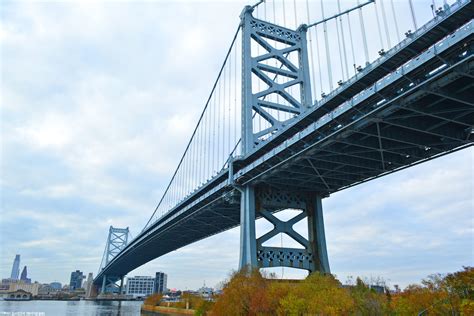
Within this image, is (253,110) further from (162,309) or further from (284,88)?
(162,309)

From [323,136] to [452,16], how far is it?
8447 mm

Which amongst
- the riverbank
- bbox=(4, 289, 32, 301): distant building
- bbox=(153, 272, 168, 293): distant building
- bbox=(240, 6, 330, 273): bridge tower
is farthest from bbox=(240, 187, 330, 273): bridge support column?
bbox=(153, 272, 168, 293): distant building

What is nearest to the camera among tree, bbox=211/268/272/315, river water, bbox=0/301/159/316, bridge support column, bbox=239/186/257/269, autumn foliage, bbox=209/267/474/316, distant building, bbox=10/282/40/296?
autumn foliage, bbox=209/267/474/316

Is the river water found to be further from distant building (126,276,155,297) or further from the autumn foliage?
distant building (126,276,155,297)

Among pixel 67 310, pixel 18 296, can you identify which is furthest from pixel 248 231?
pixel 18 296

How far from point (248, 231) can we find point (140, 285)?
6857 inches

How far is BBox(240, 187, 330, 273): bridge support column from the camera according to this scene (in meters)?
28.3

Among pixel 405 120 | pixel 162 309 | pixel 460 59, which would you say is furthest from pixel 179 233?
pixel 460 59

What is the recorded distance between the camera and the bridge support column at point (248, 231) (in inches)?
1086

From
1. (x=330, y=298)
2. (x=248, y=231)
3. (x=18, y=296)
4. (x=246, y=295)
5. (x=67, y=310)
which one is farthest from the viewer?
(x=18, y=296)

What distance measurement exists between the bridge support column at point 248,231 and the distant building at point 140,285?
16760 centimetres

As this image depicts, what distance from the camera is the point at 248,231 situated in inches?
1112

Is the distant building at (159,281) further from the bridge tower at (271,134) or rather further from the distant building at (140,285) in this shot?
the bridge tower at (271,134)

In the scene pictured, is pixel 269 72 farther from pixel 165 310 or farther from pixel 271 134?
pixel 165 310
